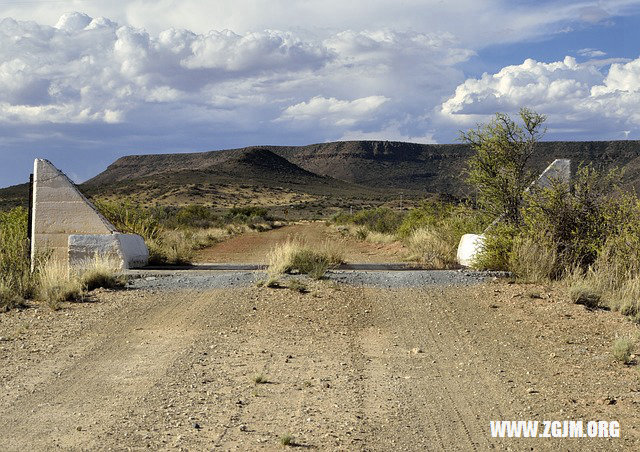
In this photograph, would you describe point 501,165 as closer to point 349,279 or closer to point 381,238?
point 349,279

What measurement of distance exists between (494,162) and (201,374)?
1092 centimetres

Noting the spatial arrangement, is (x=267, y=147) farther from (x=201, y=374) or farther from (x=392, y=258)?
(x=201, y=374)

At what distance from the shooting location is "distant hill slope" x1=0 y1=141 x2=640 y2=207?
3585 inches

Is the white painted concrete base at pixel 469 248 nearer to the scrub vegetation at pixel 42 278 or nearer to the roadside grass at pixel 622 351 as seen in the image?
the roadside grass at pixel 622 351

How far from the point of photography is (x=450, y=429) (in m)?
6.49

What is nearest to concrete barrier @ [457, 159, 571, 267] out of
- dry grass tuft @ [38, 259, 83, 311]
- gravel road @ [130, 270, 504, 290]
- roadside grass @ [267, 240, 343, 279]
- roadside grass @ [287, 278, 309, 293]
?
gravel road @ [130, 270, 504, 290]

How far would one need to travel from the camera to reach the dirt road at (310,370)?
21.0 feet

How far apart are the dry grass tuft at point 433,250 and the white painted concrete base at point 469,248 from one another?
0.33 m

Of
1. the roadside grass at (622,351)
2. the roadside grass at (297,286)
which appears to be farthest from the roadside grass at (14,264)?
the roadside grass at (622,351)

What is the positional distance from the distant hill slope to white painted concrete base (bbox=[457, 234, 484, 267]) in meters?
59.3

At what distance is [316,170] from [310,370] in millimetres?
125115

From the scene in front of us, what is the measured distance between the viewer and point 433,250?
19.8m

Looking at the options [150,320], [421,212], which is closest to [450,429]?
[150,320]

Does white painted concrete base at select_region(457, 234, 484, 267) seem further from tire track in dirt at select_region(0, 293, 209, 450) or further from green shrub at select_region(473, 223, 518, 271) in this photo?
tire track in dirt at select_region(0, 293, 209, 450)
